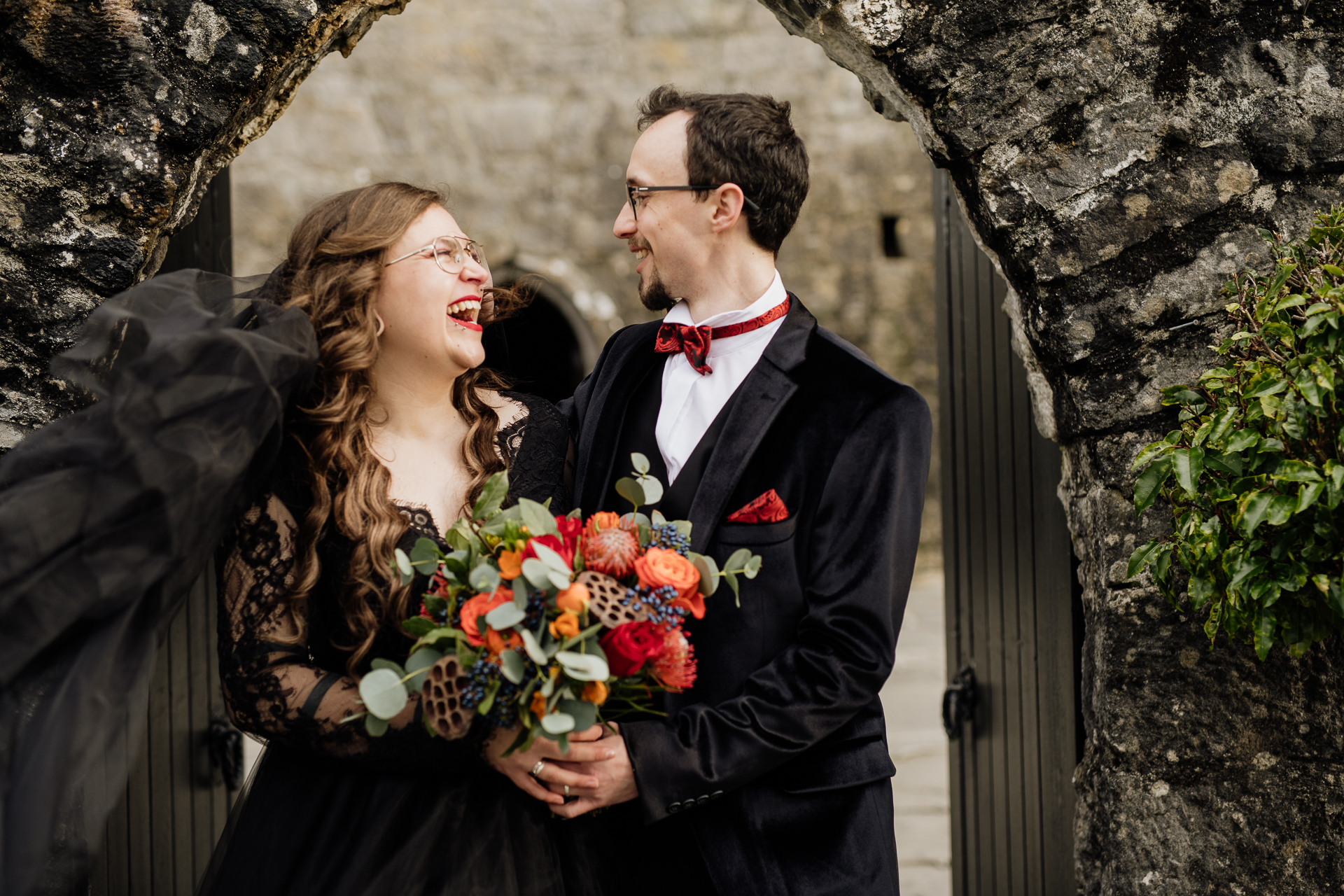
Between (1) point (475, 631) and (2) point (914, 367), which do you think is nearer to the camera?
(1) point (475, 631)

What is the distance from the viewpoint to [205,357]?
151cm

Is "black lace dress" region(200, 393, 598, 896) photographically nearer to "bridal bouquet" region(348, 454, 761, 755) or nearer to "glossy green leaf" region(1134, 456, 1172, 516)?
"bridal bouquet" region(348, 454, 761, 755)

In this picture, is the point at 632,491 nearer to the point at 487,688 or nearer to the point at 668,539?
the point at 668,539

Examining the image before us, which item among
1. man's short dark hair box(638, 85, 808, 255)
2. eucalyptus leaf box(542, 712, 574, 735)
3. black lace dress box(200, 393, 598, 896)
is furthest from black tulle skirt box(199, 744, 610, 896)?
man's short dark hair box(638, 85, 808, 255)

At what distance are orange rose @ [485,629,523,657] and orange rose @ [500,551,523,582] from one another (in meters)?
0.08

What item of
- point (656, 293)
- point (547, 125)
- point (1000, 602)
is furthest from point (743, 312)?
point (547, 125)

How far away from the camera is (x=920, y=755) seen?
538 centimetres

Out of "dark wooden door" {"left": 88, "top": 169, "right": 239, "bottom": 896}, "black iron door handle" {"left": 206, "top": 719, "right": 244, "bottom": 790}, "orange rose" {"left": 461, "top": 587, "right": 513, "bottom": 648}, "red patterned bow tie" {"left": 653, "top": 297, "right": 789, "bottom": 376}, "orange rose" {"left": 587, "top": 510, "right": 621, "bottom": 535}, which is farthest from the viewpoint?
"black iron door handle" {"left": 206, "top": 719, "right": 244, "bottom": 790}

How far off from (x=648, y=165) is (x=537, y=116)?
5.42 meters

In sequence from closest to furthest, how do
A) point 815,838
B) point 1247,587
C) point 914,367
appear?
point 1247,587
point 815,838
point 914,367

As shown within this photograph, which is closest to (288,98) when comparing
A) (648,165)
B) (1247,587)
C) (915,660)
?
(648,165)

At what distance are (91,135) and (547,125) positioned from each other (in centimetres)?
561

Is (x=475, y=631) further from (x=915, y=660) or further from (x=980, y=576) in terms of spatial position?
(x=915, y=660)

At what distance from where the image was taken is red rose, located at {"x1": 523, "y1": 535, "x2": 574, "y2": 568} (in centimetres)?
150
